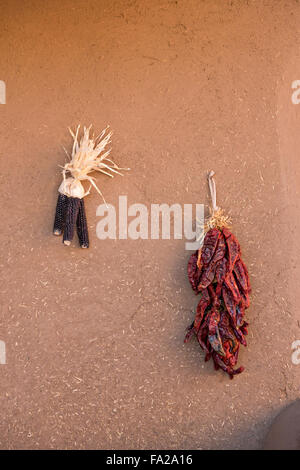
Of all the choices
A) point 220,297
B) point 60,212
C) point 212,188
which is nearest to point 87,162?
point 60,212

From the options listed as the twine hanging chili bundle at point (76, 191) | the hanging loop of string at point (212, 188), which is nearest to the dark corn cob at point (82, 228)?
the twine hanging chili bundle at point (76, 191)

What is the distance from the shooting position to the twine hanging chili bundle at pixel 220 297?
234 centimetres

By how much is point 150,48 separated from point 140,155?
591mm

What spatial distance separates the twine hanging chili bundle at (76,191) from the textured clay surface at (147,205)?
9cm

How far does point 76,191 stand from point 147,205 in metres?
0.39

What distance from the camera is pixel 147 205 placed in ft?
8.33

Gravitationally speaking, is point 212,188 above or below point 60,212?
above

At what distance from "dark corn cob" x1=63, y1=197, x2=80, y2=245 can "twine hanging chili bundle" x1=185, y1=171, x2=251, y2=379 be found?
618 mm

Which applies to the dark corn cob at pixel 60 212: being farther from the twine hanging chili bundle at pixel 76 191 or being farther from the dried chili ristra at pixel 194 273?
the dried chili ristra at pixel 194 273

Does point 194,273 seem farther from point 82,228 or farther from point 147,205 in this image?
point 82,228

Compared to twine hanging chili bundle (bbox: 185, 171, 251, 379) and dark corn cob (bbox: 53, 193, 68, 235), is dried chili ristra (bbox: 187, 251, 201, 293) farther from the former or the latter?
dark corn cob (bbox: 53, 193, 68, 235)

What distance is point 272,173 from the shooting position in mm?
2561

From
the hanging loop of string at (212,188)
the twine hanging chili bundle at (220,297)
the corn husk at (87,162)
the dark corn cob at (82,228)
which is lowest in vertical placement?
the twine hanging chili bundle at (220,297)
